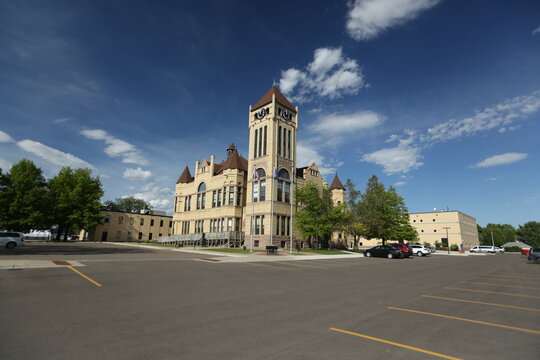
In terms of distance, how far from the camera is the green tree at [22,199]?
153 feet

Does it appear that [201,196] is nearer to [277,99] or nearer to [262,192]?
[262,192]

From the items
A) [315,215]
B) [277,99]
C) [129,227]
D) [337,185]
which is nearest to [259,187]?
[315,215]

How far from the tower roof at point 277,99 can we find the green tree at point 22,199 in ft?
133

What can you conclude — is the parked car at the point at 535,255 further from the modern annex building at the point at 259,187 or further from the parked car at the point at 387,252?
the modern annex building at the point at 259,187

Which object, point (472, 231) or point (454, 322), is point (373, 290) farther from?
point (472, 231)

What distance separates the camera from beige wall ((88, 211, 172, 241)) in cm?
6675

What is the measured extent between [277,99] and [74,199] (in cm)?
4234

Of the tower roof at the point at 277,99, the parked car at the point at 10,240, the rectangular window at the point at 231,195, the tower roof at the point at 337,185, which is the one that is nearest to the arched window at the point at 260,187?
the rectangular window at the point at 231,195

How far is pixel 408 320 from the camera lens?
6.59m

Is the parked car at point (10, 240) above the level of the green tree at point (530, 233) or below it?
below

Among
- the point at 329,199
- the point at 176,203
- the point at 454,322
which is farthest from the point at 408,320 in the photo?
→ the point at 176,203

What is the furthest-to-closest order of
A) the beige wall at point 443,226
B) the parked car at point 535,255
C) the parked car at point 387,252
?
the beige wall at point 443,226 < the parked car at point 387,252 < the parked car at point 535,255

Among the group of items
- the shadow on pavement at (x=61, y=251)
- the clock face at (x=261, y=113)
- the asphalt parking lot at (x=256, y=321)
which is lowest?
the asphalt parking lot at (x=256, y=321)

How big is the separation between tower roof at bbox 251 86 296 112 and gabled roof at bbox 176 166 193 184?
2269cm
